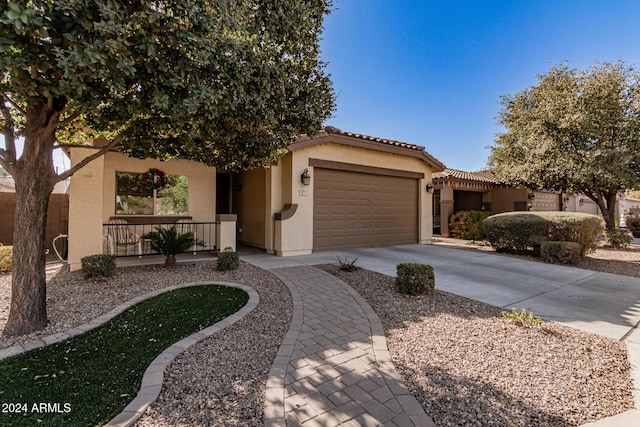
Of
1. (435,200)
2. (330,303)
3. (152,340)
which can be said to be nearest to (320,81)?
(330,303)

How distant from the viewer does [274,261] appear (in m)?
7.94

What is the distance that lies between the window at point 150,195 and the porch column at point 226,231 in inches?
68.0

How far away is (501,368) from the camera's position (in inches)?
114

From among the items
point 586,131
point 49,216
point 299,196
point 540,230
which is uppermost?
point 586,131

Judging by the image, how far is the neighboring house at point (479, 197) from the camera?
1541 centimetres

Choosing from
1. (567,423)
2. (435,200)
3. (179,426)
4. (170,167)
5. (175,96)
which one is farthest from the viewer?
(435,200)

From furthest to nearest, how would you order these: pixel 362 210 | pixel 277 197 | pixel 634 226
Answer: pixel 634 226 → pixel 362 210 → pixel 277 197

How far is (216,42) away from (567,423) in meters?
4.97

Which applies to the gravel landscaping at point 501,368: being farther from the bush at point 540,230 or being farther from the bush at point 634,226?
the bush at point 634,226

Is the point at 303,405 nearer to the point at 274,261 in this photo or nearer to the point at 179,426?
the point at 179,426

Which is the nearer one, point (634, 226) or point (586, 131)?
point (586, 131)

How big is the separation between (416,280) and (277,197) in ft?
17.7

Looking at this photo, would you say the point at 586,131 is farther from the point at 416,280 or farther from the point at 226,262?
the point at 226,262

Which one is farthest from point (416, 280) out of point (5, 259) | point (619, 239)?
point (619, 239)
